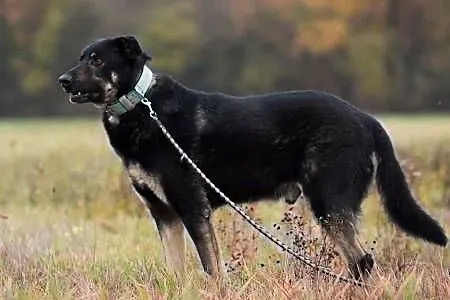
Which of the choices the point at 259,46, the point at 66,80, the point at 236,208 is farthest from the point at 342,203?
the point at 259,46

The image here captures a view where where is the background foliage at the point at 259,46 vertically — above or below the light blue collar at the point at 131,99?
below

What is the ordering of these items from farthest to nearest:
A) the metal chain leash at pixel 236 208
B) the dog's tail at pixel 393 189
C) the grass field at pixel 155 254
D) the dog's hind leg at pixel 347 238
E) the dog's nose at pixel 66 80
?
the dog's tail at pixel 393 189 → the dog's hind leg at pixel 347 238 → the dog's nose at pixel 66 80 → the metal chain leash at pixel 236 208 → the grass field at pixel 155 254

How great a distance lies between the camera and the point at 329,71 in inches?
2069

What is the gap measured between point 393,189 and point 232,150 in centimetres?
126

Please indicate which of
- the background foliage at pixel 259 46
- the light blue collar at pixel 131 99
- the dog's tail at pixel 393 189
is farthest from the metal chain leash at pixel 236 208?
the background foliage at pixel 259 46

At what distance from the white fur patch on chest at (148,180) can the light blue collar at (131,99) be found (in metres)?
0.42

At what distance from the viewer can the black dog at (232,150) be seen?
21.2ft

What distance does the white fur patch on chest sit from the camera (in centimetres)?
645

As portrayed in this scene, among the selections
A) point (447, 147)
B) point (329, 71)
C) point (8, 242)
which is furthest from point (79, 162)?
point (329, 71)

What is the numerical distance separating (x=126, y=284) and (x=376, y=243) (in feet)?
8.37

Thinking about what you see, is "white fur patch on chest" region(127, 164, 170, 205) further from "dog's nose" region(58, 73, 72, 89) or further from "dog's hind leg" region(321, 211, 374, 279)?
"dog's hind leg" region(321, 211, 374, 279)

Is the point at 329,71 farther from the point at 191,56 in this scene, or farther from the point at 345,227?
the point at 345,227

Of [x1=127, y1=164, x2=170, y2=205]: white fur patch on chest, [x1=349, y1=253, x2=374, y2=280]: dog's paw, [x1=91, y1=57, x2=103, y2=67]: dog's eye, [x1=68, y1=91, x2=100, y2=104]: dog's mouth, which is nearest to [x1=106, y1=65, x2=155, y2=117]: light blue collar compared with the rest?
[x1=68, y1=91, x2=100, y2=104]: dog's mouth

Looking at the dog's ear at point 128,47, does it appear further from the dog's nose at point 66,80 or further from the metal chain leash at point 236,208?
the dog's nose at point 66,80
